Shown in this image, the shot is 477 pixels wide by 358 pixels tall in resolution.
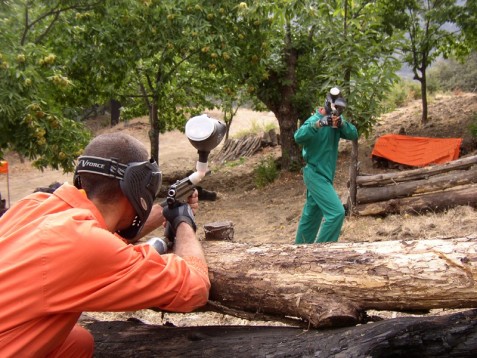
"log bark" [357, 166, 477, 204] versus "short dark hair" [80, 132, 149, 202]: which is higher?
"short dark hair" [80, 132, 149, 202]

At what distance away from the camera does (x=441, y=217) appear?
7160 millimetres

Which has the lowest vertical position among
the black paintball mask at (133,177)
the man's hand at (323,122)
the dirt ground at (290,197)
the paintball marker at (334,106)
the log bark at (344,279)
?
the dirt ground at (290,197)

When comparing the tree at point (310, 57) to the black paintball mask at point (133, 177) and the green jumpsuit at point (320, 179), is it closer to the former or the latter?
the green jumpsuit at point (320, 179)

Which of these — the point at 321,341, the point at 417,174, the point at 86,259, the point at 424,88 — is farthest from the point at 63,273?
the point at 424,88

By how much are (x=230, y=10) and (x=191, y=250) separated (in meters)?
8.47

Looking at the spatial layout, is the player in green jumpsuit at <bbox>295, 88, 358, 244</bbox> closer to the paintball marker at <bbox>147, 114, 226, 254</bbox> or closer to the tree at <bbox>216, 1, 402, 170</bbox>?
the tree at <bbox>216, 1, 402, 170</bbox>

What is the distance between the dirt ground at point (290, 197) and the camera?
22.1ft

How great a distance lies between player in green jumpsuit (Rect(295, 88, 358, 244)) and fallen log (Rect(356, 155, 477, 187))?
2783 mm

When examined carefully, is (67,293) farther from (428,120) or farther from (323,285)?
(428,120)

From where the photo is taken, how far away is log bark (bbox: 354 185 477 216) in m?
7.45

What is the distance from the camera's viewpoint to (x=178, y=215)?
2.83m

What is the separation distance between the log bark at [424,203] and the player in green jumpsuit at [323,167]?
8.34 feet

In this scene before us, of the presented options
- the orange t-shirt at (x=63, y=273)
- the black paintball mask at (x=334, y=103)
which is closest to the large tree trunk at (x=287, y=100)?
the black paintball mask at (x=334, y=103)

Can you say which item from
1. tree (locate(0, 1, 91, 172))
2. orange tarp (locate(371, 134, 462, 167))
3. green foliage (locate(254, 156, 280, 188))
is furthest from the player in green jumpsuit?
green foliage (locate(254, 156, 280, 188))
